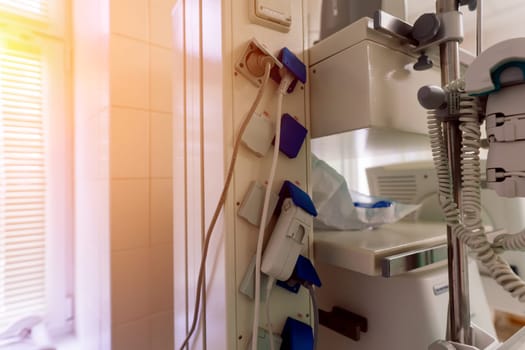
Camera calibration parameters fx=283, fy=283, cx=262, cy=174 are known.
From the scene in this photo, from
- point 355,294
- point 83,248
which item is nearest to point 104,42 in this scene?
point 83,248

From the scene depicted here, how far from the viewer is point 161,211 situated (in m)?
0.93

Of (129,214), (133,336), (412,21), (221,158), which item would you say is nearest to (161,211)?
(129,214)

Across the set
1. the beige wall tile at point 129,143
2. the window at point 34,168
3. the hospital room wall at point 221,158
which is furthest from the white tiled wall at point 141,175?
the window at point 34,168

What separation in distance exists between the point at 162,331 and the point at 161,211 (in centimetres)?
39

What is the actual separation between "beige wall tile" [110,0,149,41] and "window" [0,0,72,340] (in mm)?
504

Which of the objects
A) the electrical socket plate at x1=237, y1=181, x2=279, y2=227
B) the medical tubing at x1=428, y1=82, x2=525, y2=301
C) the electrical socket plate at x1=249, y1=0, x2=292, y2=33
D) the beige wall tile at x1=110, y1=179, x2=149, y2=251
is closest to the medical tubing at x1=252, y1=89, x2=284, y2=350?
the electrical socket plate at x1=237, y1=181, x2=279, y2=227

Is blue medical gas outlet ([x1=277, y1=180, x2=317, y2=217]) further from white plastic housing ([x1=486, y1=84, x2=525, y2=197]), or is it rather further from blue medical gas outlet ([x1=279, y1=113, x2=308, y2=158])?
white plastic housing ([x1=486, y1=84, x2=525, y2=197])

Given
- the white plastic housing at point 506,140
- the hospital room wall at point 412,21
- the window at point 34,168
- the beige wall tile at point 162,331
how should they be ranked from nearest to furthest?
the white plastic housing at point 506,140
the hospital room wall at point 412,21
the beige wall tile at point 162,331
the window at point 34,168

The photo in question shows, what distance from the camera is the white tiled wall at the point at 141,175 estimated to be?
0.83 metres

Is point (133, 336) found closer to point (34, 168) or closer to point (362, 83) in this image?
point (34, 168)

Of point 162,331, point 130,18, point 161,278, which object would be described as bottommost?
point 162,331

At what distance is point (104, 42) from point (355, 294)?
3.17ft

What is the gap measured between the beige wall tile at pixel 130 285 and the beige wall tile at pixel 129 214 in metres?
0.03

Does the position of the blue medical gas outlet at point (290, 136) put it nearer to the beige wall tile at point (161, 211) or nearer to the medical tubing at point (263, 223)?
the medical tubing at point (263, 223)
